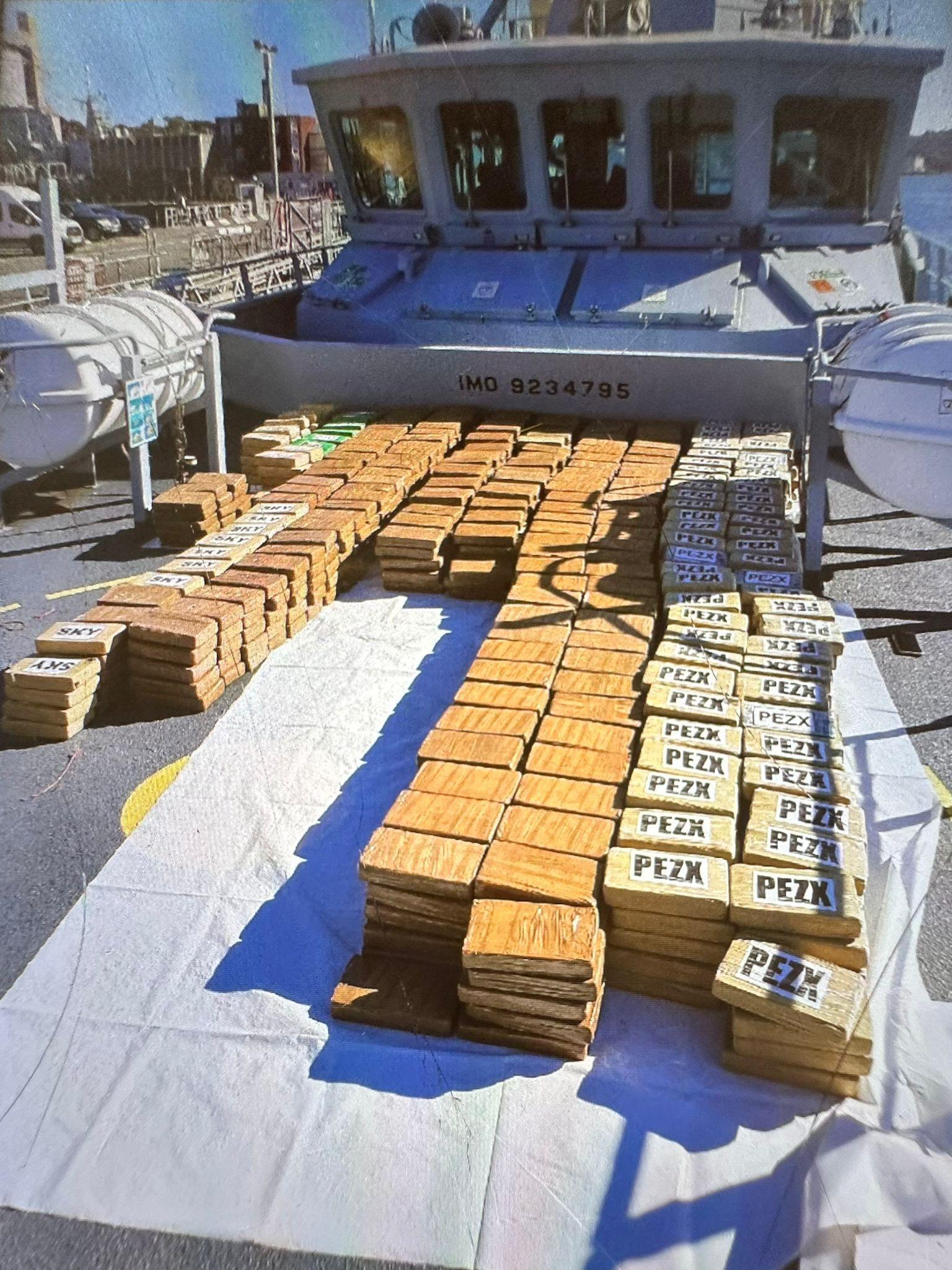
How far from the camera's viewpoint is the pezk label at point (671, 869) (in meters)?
5.43

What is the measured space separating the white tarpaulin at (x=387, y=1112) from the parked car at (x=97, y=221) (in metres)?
36.1

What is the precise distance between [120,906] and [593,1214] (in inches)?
128

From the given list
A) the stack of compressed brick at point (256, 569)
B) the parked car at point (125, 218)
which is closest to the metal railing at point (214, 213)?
the parked car at point (125, 218)

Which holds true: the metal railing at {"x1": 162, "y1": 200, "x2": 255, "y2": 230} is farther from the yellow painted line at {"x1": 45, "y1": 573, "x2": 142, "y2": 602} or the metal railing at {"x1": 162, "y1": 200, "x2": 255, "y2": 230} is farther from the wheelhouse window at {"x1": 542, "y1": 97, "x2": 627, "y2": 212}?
the yellow painted line at {"x1": 45, "y1": 573, "x2": 142, "y2": 602}

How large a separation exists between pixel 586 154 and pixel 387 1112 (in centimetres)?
1310

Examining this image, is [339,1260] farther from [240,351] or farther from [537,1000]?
[240,351]

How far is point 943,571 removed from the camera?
37.4 ft

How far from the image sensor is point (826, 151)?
566 inches

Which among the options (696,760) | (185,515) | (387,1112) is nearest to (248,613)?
(185,515)

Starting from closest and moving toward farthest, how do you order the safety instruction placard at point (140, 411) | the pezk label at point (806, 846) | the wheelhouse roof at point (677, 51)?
the pezk label at point (806, 846), the safety instruction placard at point (140, 411), the wheelhouse roof at point (677, 51)

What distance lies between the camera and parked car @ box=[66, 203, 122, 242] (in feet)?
123

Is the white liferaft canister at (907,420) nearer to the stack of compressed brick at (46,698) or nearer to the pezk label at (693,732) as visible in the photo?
the pezk label at (693,732)

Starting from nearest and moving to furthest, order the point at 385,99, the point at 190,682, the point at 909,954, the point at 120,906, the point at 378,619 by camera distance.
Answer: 1. the point at 909,954
2. the point at 120,906
3. the point at 190,682
4. the point at 378,619
5. the point at 385,99

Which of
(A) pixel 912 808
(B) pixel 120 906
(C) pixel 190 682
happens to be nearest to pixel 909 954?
(A) pixel 912 808
